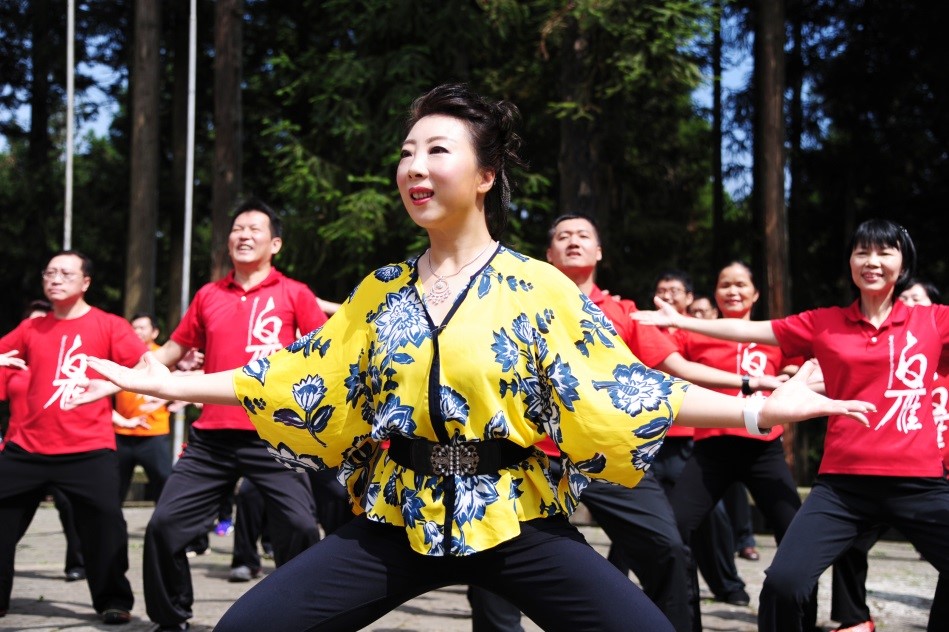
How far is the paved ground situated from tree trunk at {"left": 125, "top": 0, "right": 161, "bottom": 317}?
22.7 ft

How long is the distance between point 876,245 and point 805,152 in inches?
687

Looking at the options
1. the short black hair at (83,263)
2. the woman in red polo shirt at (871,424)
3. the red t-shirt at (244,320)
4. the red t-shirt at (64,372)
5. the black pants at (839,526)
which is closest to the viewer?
the black pants at (839,526)

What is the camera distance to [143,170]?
16594 mm

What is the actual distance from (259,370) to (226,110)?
1280 cm

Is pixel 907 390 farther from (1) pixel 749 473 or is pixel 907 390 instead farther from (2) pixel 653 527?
(1) pixel 749 473

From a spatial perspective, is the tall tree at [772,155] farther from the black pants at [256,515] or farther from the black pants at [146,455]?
the black pants at [146,455]

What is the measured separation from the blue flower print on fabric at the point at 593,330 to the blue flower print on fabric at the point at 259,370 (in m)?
0.96

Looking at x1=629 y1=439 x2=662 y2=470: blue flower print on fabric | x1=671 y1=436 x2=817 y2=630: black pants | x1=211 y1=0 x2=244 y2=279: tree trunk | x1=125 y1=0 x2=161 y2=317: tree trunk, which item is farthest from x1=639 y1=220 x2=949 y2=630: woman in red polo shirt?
x1=125 y1=0 x2=161 y2=317: tree trunk

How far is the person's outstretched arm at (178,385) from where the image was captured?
135 inches

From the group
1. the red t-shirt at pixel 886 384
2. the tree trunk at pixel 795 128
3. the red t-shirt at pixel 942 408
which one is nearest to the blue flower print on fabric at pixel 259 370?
the red t-shirt at pixel 886 384

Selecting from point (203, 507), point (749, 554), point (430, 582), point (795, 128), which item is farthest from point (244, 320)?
point (795, 128)

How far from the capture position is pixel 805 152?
71.5 ft

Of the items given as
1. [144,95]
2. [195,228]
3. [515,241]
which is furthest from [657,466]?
[195,228]

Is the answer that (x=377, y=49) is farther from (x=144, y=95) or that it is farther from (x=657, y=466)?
(x=657, y=466)
